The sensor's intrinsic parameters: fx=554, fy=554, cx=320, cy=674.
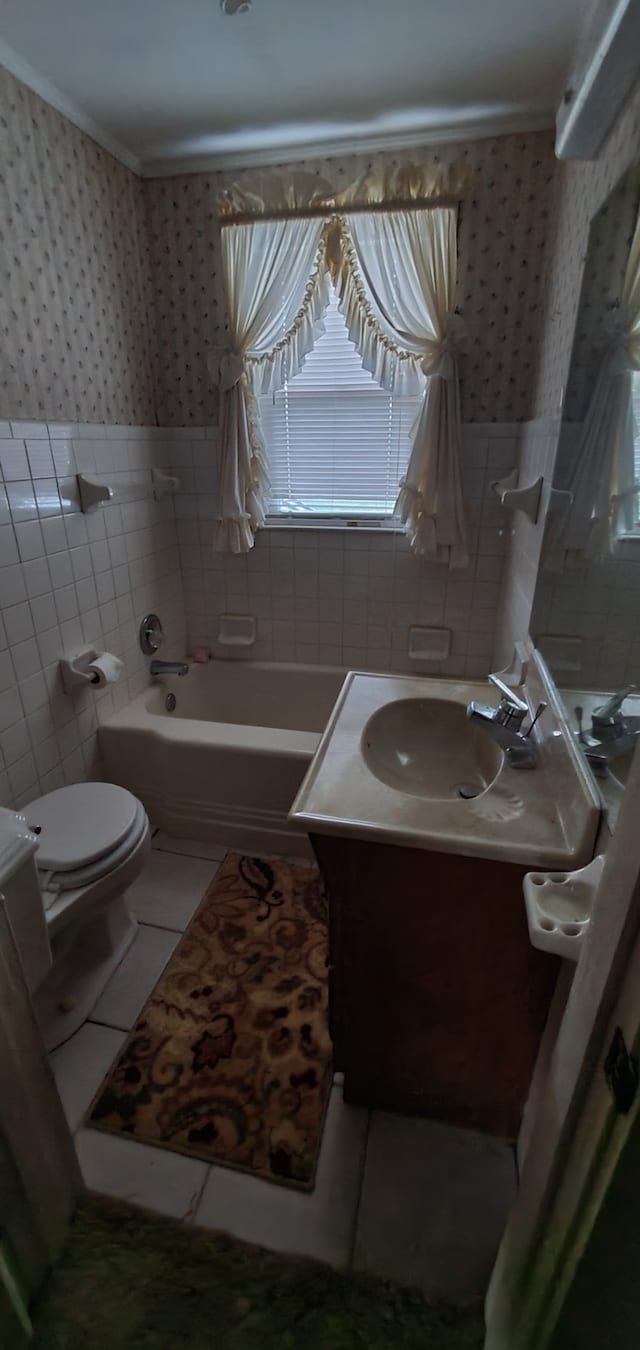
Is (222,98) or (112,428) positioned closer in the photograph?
(222,98)

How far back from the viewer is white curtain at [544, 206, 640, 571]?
102cm

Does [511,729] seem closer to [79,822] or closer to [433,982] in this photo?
[433,982]

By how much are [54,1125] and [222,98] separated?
2657 mm

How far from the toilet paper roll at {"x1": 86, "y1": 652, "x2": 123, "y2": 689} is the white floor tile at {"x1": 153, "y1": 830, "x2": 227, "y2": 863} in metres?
0.69

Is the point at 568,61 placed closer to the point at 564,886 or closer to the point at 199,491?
the point at 199,491

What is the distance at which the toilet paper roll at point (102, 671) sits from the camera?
1.88 meters

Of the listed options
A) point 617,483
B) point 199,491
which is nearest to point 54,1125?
point 617,483

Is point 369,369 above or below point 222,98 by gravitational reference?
below

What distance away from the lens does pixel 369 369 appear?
7.00 feet

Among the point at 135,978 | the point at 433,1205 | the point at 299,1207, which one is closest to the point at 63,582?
the point at 135,978

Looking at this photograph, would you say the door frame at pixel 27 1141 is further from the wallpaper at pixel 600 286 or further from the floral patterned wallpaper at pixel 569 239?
the floral patterned wallpaper at pixel 569 239

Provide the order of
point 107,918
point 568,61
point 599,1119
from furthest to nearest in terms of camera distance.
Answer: point 107,918 → point 568,61 → point 599,1119

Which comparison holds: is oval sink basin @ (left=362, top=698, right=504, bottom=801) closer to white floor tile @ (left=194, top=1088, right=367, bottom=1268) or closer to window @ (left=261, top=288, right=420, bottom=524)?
white floor tile @ (left=194, top=1088, right=367, bottom=1268)

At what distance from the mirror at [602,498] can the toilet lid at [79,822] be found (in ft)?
3.85
